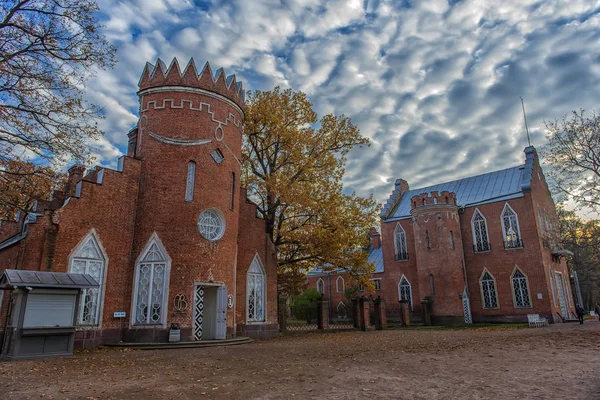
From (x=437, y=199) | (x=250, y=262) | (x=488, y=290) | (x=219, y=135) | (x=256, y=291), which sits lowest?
(x=256, y=291)

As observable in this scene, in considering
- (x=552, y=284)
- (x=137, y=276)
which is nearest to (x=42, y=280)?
(x=137, y=276)

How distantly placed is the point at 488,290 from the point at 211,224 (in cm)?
2356

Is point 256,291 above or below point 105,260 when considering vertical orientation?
below

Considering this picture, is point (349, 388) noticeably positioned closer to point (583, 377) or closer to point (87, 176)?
point (583, 377)

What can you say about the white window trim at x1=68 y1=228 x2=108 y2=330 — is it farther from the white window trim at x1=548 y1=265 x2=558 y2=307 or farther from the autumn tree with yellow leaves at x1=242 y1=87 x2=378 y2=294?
the white window trim at x1=548 y1=265 x2=558 y2=307

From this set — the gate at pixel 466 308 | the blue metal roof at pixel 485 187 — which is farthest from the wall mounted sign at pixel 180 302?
the blue metal roof at pixel 485 187

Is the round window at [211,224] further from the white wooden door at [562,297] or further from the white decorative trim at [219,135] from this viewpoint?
the white wooden door at [562,297]

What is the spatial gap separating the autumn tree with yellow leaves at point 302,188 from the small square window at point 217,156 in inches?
148

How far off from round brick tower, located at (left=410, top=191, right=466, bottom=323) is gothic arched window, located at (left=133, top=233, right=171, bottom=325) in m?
21.9

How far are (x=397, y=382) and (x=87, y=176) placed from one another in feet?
63.2

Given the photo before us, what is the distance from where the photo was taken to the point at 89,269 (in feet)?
49.9

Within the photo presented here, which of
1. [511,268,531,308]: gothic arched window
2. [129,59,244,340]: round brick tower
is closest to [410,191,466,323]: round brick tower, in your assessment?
[511,268,531,308]: gothic arched window

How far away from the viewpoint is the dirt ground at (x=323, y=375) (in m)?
6.72

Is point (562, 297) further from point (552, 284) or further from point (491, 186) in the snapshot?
point (491, 186)
